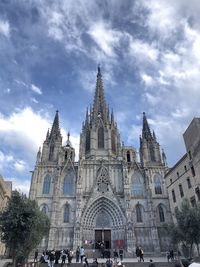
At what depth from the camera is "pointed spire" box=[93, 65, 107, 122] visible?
5021cm

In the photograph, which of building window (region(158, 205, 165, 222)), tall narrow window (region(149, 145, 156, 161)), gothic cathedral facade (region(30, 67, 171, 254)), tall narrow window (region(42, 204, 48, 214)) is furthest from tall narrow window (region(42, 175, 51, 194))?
tall narrow window (region(149, 145, 156, 161))

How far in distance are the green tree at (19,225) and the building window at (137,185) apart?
75.3ft

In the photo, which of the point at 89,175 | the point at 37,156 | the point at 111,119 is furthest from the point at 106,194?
the point at 111,119

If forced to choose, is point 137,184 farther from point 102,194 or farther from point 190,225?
point 190,225

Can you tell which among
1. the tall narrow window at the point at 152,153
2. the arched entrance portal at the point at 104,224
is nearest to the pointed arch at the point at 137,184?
the arched entrance portal at the point at 104,224

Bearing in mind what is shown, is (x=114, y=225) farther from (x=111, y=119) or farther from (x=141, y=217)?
(x=111, y=119)

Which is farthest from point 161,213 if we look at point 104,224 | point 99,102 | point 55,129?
point 99,102

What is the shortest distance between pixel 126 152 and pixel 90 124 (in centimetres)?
979

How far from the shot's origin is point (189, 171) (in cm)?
2717

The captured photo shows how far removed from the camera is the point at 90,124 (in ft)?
157

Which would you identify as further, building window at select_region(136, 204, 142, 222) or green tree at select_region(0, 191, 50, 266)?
building window at select_region(136, 204, 142, 222)

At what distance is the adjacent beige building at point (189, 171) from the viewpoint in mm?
25328

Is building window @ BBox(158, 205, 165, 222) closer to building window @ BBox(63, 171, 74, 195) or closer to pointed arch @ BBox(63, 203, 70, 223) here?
building window @ BBox(63, 171, 74, 195)

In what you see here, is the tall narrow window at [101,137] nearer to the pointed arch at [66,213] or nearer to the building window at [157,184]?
the building window at [157,184]
